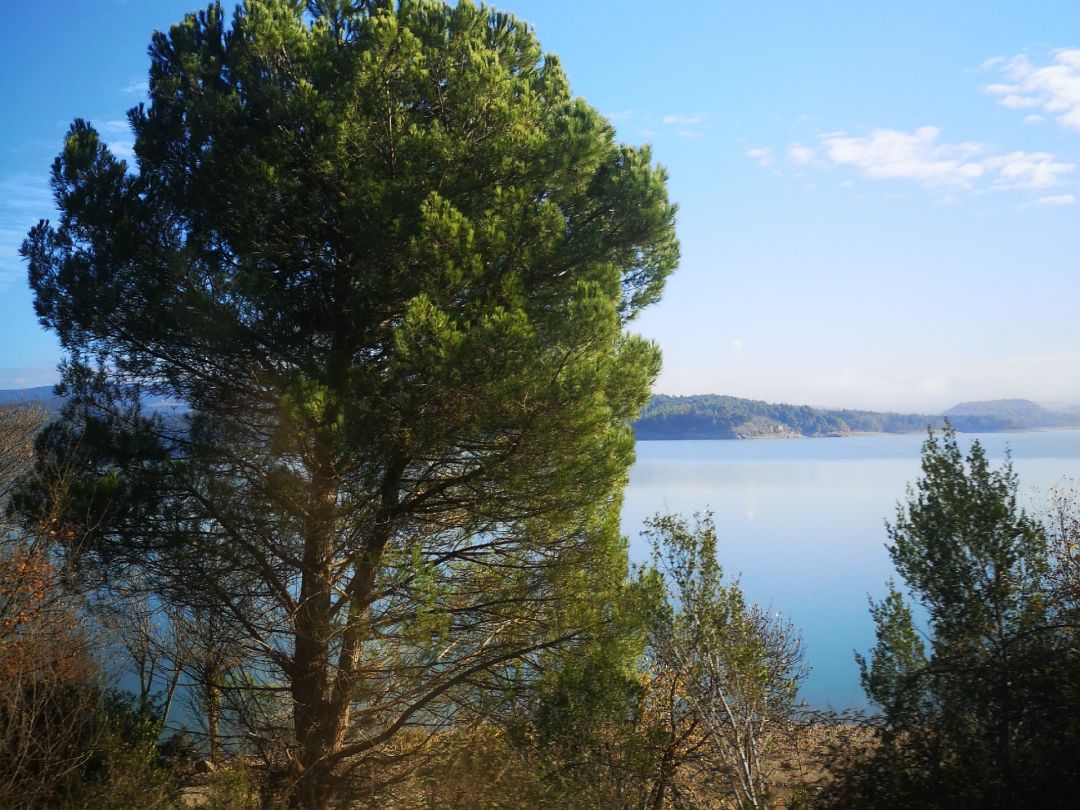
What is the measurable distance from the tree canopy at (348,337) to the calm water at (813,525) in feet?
6.56

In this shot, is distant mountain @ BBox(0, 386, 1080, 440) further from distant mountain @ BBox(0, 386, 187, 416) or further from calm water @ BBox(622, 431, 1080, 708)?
distant mountain @ BBox(0, 386, 187, 416)

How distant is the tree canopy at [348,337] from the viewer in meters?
6.31

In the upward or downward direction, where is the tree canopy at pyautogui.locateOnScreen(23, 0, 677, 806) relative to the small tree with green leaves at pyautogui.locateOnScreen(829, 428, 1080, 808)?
upward

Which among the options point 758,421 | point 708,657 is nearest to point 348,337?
point 708,657

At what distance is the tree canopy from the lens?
6.31 metres

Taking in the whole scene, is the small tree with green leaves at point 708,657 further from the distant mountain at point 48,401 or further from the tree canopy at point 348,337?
the distant mountain at point 48,401

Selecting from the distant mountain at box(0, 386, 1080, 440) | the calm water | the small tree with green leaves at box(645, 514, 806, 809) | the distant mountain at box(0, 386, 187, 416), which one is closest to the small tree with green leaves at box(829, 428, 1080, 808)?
the calm water

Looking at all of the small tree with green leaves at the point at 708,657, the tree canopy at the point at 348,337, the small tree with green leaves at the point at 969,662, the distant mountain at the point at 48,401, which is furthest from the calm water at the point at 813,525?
the distant mountain at the point at 48,401

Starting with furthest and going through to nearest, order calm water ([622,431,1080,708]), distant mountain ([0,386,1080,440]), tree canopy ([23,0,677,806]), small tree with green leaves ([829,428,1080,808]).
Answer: distant mountain ([0,386,1080,440]), calm water ([622,431,1080,708]), tree canopy ([23,0,677,806]), small tree with green leaves ([829,428,1080,808])

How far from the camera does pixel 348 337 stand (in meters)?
7.07

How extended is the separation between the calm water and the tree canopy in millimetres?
2000

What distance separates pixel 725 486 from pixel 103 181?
45.6 meters

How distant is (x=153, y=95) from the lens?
23.4ft

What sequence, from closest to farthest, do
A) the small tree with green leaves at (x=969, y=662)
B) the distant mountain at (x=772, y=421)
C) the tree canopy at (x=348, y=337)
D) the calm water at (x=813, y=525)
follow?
the small tree with green leaves at (x=969, y=662), the tree canopy at (x=348, y=337), the calm water at (x=813, y=525), the distant mountain at (x=772, y=421)
